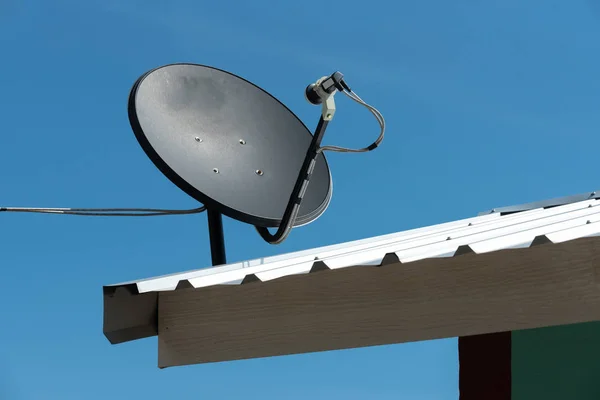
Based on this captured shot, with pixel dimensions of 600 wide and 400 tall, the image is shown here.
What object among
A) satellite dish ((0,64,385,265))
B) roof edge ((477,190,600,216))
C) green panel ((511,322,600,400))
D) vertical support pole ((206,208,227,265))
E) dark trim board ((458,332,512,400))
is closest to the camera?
green panel ((511,322,600,400))

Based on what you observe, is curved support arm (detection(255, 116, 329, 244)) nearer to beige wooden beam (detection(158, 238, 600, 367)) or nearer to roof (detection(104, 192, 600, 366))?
roof (detection(104, 192, 600, 366))

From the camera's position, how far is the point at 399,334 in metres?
2.08

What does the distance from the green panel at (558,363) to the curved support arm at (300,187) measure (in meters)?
1.10

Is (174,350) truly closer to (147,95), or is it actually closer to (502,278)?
(502,278)

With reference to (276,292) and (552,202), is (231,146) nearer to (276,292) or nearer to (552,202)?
(552,202)

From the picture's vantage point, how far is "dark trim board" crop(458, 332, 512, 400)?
3266mm

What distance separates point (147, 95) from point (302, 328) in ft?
6.79

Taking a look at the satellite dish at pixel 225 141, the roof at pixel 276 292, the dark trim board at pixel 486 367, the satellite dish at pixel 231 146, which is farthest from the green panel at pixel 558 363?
the satellite dish at pixel 225 141

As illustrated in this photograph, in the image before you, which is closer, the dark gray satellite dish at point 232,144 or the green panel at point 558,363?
the green panel at point 558,363

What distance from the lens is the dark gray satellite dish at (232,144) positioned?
368 cm

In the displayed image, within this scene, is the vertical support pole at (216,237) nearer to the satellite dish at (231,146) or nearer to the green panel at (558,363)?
A: the satellite dish at (231,146)

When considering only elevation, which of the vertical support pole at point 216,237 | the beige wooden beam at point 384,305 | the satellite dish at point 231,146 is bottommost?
the beige wooden beam at point 384,305

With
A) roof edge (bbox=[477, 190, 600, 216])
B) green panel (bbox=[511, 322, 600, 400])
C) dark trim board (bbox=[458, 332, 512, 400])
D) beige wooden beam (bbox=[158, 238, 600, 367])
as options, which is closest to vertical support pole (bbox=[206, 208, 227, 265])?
dark trim board (bbox=[458, 332, 512, 400])

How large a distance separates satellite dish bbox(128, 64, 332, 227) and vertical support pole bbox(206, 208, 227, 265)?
81 millimetres
